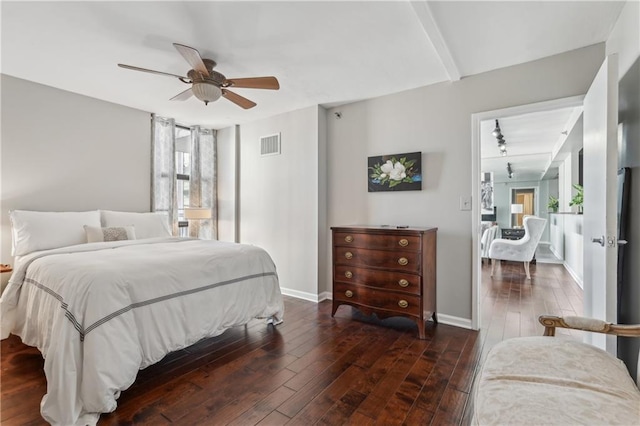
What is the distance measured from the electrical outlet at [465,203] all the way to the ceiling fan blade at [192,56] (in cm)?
261

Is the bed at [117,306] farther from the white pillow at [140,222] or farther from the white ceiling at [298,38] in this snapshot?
the white ceiling at [298,38]

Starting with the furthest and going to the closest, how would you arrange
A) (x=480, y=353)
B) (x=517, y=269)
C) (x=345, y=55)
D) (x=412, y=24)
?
(x=517, y=269) < (x=345, y=55) < (x=480, y=353) < (x=412, y=24)

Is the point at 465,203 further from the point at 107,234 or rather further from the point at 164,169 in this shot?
the point at 164,169

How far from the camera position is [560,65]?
2541 millimetres

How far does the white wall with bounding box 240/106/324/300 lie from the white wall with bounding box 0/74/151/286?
1.43 m

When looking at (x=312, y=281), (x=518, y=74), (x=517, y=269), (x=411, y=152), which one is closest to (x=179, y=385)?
(x=312, y=281)

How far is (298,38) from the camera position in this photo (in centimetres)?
235

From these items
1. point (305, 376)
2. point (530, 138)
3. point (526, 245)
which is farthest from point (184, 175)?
point (530, 138)

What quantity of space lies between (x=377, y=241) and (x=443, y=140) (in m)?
1.27

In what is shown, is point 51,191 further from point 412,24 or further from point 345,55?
point 412,24

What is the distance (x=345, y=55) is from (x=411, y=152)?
1268 millimetres

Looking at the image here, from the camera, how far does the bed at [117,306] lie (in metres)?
1.62

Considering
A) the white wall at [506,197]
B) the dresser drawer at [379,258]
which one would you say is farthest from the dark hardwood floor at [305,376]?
the white wall at [506,197]

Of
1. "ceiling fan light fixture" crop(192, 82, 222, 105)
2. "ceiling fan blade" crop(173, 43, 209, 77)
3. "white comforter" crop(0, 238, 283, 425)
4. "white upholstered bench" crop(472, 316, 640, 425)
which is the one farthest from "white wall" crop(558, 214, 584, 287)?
"ceiling fan blade" crop(173, 43, 209, 77)
